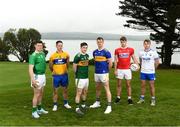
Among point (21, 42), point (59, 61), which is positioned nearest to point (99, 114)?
point (59, 61)

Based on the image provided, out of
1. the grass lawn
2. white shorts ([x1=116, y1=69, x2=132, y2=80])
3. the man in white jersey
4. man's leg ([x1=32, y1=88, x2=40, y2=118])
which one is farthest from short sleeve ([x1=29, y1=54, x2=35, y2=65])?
the man in white jersey

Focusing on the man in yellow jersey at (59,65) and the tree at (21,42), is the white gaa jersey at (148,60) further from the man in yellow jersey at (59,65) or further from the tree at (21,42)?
the tree at (21,42)

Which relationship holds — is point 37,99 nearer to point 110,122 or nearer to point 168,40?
point 110,122

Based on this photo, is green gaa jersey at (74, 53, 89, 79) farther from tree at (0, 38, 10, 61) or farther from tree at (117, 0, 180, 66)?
tree at (0, 38, 10, 61)

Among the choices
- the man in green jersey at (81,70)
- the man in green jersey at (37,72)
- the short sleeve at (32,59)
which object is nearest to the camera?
the short sleeve at (32,59)

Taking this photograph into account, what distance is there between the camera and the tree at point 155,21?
39.7 metres

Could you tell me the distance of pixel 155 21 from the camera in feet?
134

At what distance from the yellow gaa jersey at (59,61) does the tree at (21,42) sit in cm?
5663

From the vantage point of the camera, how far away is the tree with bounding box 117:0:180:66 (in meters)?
39.7

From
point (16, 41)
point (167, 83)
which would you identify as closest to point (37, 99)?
point (167, 83)

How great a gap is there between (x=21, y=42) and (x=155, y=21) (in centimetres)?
3331

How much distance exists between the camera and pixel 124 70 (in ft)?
39.8

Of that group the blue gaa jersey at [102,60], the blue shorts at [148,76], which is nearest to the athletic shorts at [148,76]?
the blue shorts at [148,76]

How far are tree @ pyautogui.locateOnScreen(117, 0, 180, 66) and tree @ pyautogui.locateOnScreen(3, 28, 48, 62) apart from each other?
94.9 ft
